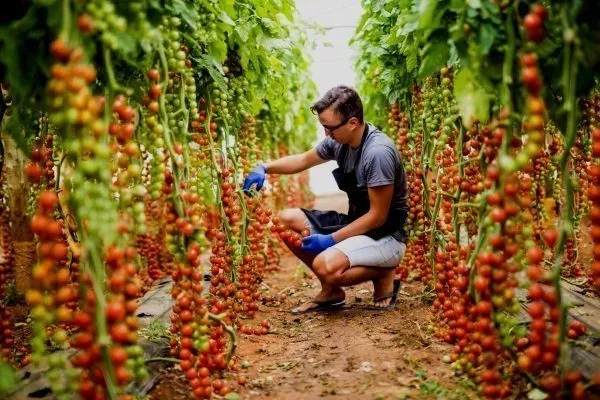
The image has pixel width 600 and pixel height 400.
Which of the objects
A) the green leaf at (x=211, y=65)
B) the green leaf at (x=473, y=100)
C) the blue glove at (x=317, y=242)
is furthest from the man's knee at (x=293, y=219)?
the green leaf at (x=473, y=100)

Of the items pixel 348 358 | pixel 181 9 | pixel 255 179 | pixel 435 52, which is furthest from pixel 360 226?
pixel 181 9

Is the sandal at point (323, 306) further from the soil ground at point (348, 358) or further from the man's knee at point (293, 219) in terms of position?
the man's knee at point (293, 219)

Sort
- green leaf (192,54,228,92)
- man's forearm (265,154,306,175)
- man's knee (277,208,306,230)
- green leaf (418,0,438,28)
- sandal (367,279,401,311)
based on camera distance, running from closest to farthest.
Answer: green leaf (418,0,438,28) → green leaf (192,54,228,92) → sandal (367,279,401,311) → man's knee (277,208,306,230) → man's forearm (265,154,306,175)

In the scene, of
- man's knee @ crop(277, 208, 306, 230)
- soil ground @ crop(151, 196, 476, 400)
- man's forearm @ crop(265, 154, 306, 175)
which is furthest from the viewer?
man's forearm @ crop(265, 154, 306, 175)

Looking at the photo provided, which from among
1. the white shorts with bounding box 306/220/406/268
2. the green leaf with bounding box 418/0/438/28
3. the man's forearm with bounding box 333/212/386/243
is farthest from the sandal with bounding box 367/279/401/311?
the green leaf with bounding box 418/0/438/28

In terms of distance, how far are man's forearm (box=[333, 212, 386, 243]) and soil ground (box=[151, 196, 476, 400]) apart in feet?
1.71

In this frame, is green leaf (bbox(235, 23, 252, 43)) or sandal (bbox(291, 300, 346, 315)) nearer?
green leaf (bbox(235, 23, 252, 43))

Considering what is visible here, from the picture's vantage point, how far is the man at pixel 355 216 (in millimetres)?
3137

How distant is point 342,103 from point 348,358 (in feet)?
5.15

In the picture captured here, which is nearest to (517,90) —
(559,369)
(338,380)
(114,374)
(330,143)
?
(559,369)

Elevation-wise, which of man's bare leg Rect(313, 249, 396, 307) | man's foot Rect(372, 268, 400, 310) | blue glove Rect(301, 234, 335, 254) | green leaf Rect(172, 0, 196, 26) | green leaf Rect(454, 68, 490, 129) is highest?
green leaf Rect(172, 0, 196, 26)

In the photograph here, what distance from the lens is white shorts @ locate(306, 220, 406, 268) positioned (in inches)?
124

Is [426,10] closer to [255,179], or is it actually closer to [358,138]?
[358,138]

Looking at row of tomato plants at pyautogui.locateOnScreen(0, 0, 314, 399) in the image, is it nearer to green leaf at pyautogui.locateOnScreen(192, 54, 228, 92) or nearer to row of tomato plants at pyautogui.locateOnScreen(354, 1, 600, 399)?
green leaf at pyautogui.locateOnScreen(192, 54, 228, 92)
